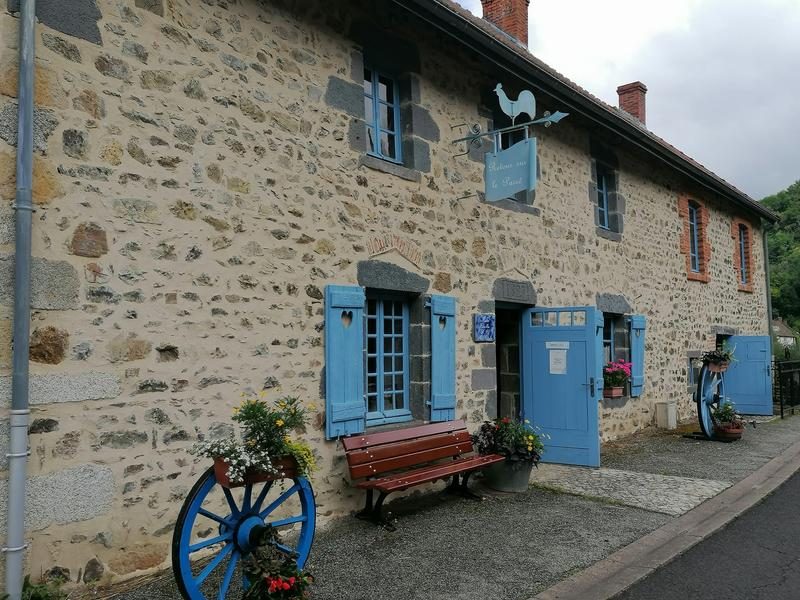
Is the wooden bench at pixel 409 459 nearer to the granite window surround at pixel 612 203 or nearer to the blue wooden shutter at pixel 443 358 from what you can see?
the blue wooden shutter at pixel 443 358

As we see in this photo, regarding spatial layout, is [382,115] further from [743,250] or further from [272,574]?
[743,250]

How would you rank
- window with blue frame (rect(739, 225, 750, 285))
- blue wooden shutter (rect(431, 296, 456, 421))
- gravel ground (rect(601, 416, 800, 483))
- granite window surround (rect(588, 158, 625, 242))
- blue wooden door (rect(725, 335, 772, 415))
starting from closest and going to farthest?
blue wooden shutter (rect(431, 296, 456, 421)) → gravel ground (rect(601, 416, 800, 483)) → granite window surround (rect(588, 158, 625, 242)) → blue wooden door (rect(725, 335, 772, 415)) → window with blue frame (rect(739, 225, 750, 285))

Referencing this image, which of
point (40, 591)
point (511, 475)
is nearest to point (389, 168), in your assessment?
point (511, 475)

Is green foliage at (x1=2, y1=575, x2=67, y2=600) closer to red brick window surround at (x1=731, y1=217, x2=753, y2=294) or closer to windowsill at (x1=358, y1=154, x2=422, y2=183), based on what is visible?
windowsill at (x1=358, y1=154, x2=422, y2=183)

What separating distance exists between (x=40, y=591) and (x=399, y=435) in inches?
116

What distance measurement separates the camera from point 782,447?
357 inches

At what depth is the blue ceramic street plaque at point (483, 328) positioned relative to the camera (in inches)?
274

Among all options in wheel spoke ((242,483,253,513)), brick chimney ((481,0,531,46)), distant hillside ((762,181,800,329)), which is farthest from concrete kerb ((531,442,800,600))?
distant hillside ((762,181,800,329))

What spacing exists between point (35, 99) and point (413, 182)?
341 cm

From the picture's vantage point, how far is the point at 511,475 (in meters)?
6.39

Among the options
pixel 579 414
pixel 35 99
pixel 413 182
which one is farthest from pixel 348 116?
pixel 579 414

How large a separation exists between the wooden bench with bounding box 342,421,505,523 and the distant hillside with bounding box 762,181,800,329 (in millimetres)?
18151

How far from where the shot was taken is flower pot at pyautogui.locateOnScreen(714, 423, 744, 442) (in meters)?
9.53

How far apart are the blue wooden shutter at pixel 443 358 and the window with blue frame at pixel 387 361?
27 cm
